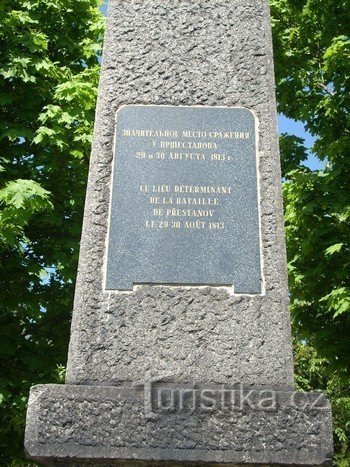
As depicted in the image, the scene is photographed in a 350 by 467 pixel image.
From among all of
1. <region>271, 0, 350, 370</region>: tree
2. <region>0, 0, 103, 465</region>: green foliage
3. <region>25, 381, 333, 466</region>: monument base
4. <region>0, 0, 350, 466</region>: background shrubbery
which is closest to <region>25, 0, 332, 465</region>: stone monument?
<region>25, 381, 333, 466</region>: monument base

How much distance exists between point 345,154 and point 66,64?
4892mm

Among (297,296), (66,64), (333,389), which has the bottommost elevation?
(333,389)

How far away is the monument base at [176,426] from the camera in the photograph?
8.04 feet

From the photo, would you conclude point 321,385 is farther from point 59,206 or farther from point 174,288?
point 174,288

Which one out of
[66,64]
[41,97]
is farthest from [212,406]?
[66,64]

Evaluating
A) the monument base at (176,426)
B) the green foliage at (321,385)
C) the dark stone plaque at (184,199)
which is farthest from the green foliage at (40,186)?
the green foliage at (321,385)

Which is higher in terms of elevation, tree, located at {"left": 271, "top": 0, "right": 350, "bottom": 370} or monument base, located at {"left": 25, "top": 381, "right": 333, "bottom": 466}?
tree, located at {"left": 271, "top": 0, "right": 350, "bottom": 370}

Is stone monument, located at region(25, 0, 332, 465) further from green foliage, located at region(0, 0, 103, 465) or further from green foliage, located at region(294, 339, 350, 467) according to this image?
green foliage, located at region(294, 339, 350, 467)

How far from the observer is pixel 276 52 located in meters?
10.8

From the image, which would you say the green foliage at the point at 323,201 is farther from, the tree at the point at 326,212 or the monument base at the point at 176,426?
the monument base at the point at 176,426

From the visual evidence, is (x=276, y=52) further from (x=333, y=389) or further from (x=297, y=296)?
(x=333, y=389)

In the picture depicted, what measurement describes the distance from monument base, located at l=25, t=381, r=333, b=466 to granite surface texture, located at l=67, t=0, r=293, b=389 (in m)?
0.17

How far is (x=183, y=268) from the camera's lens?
3.01m

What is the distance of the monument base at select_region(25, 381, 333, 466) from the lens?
2.45m
